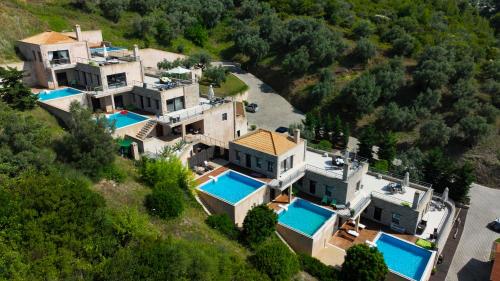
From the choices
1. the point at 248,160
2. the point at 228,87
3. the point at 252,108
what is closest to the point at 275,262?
the point at 248,160

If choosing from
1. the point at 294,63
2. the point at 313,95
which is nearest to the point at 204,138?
the point at 313,95

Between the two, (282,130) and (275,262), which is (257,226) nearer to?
(275,262)

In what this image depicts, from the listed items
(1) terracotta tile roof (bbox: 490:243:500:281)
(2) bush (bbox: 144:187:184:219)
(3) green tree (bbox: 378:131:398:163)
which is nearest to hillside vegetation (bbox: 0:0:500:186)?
(3) green tree (bbox: 378:131:398:163)

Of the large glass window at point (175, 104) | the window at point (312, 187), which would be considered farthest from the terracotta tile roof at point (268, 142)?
the large glass window at point (175, 104)

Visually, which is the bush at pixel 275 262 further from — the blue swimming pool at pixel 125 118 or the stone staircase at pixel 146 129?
the blue swimming pool at pixel 125 118

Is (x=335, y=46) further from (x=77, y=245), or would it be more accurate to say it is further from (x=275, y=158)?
(x=77, y=245)

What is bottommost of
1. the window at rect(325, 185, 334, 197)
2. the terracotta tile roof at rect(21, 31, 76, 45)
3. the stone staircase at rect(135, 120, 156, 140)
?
the window at rect(325, 185, 334, 197)

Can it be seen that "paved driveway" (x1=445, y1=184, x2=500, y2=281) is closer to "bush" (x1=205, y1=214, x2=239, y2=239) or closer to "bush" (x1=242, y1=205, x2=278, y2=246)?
"bush" (x1=242, y1=205, x2=278, y2=246)
